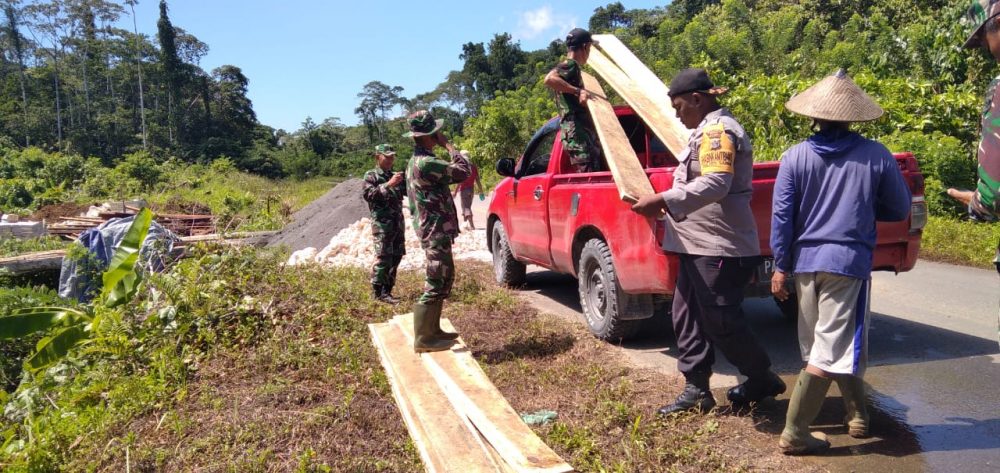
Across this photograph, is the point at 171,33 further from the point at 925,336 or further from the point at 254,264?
the point at 925,336

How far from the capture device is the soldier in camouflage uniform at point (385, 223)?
6.79m

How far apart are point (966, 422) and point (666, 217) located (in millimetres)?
1947

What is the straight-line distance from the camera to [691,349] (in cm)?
356

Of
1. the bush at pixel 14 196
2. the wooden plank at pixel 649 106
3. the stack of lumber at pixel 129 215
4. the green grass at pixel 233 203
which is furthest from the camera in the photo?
the bush at pixel 14 196

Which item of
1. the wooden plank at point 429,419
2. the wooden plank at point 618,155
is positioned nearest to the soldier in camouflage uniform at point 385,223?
the wooden plank at point 429,419

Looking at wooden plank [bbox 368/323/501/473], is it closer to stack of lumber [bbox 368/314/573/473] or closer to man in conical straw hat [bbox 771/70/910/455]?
stack of lumber [bbox 368/314/573/473]

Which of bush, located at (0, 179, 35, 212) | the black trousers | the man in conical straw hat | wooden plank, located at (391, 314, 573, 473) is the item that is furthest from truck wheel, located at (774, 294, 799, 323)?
bush, located at (0, 179, 35, 212)

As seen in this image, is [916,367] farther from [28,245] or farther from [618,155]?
[28,245]

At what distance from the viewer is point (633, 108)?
15.9 feet

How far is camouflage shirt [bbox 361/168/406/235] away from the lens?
684 cm

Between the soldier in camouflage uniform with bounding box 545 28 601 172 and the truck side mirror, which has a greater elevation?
the soldier in camouflage uniform with bounding box 545 28 601 172

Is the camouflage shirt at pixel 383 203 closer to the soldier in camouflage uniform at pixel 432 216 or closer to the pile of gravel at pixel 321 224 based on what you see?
the soldier in camouflage uniform at pixel 432 216

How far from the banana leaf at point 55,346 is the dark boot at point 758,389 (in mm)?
5189

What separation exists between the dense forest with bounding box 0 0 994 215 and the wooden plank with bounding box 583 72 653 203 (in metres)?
7.33
